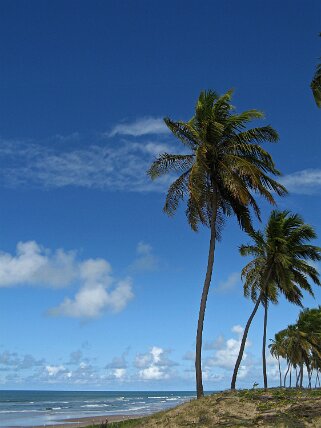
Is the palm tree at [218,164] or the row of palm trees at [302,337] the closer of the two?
the palm tree at [218,164]

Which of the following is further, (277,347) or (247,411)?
(277,347)

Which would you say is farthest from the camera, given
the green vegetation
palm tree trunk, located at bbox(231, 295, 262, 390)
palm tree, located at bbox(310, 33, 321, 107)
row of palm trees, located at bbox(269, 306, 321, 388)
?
row of palm trees, located at bbox(269, 306, 321, 388)

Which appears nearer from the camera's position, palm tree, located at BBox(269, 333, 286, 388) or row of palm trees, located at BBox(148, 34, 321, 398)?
row of palm trees, located at BBox(148, 34, 321, 398)

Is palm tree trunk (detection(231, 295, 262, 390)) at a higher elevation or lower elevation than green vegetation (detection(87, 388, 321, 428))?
higher

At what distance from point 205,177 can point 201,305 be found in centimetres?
606

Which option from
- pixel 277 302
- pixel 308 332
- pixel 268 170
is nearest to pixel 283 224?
pixel 277 302

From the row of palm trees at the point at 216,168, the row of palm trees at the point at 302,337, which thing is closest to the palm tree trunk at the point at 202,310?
the row of palm trees at the point at 216,168

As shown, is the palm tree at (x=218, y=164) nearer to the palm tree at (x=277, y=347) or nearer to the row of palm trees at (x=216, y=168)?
the row of palm trees at (x=216, y=168)

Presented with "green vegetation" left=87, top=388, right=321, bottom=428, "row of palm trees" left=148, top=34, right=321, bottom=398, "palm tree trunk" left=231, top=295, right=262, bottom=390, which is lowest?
"green vegetation" left=87, top=388, right=321, bottom=428

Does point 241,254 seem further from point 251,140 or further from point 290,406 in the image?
point 290,406

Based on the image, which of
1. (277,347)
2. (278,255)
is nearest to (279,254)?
(278,255)

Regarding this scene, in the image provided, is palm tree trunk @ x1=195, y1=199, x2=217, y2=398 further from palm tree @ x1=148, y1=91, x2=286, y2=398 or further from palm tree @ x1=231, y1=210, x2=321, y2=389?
palm tree @ x1=231, y1=210, x2=321, y2=389

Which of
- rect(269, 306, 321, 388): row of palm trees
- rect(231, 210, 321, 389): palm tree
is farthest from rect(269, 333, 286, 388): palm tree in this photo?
rect(231, 210, 321, 389): palm tree

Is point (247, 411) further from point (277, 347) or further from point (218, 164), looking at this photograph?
point (277, 347)
